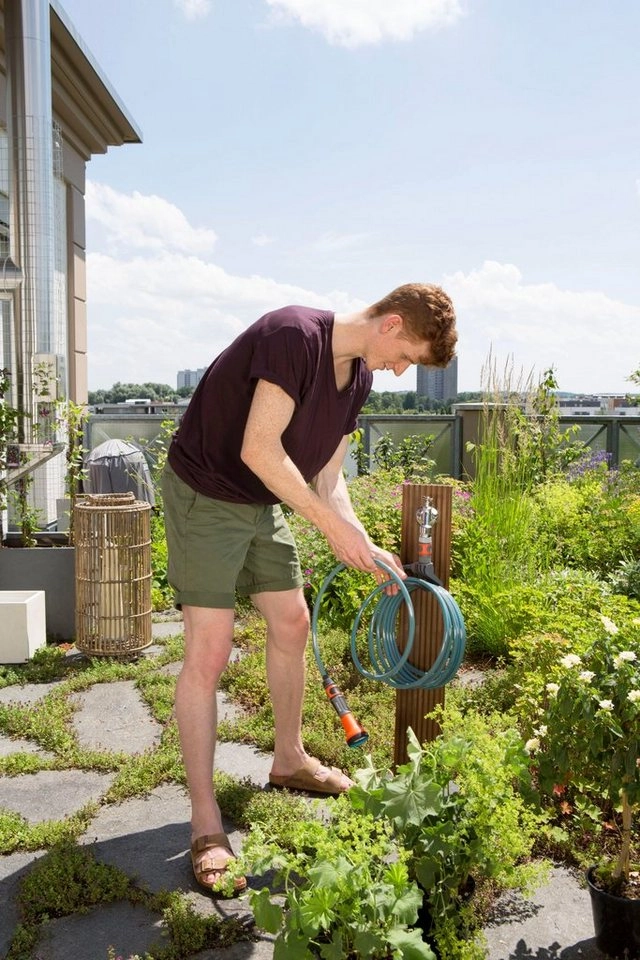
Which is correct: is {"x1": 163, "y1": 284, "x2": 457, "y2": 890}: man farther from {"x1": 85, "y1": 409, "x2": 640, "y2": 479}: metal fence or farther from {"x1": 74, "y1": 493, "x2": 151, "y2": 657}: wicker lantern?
{"x1": 85, "y1": 409, "x2": 640, "y2": 479}: metal fence

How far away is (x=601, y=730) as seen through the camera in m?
1.78

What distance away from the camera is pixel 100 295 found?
773 cm

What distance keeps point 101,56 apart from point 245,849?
6432 mm

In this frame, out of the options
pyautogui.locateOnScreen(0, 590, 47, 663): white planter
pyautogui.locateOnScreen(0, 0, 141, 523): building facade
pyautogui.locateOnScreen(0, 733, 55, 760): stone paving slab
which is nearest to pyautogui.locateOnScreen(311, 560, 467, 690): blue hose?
pyautogui.locateOnScreen(0, 733, 55, 760): stone paving slab

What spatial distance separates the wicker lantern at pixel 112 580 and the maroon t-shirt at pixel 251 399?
1.82 m

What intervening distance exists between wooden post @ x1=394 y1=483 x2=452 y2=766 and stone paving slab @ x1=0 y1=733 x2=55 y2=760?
128 cm

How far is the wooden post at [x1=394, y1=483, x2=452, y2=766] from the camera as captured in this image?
2529 mm

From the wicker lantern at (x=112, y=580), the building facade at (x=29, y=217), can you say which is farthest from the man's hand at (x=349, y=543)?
the building facade at (x=29, y=217)

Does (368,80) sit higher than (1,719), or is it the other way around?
(368,80)

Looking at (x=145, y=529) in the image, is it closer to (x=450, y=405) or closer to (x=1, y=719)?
(x=1, y=719)

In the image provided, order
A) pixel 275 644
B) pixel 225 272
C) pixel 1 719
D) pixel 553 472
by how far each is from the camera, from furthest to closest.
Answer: pixel 225 272 → pixel 553 472 → pixel 1 719 → pixel 275 644

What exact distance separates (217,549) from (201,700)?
0.42 metres

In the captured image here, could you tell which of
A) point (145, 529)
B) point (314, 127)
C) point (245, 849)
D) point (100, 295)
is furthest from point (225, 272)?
point (245, 849)

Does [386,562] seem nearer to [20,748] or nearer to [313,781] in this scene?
[313,781]
